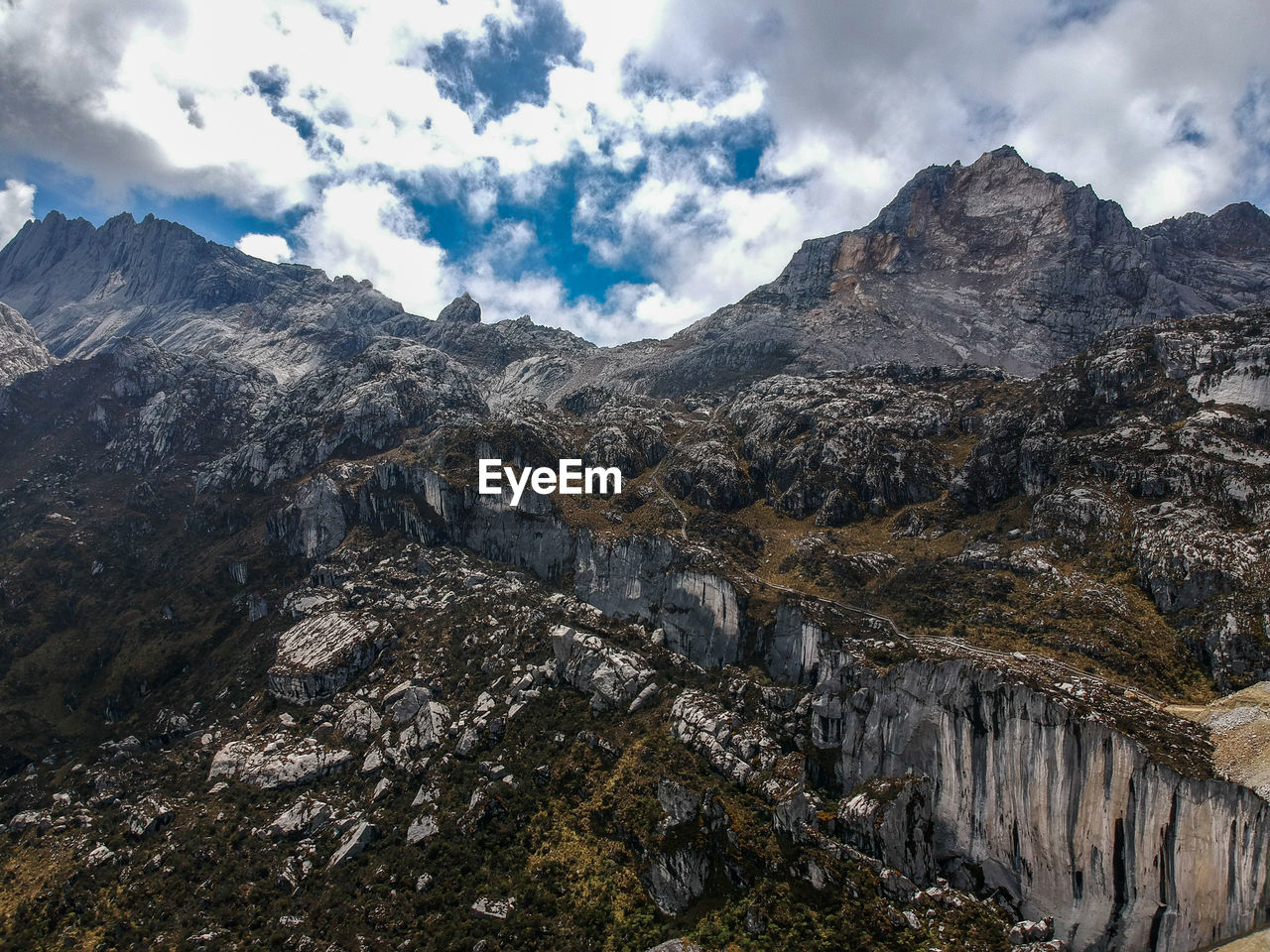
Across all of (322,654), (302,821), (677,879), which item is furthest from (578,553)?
(677,879)

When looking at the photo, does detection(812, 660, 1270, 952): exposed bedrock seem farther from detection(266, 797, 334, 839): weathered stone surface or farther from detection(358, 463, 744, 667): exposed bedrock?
detection(266, 797, 334, 839): weathered stone surface

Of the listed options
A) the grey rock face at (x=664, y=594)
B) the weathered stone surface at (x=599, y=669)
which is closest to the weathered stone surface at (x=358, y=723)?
the weathered stone surface at (x=599, y=669)

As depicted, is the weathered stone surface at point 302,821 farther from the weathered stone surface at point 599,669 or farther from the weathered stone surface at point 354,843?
the weathered stone surface at point 599,669

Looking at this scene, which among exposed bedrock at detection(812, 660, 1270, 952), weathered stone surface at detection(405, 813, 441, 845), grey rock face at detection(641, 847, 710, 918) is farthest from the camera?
weathered stone surface at detection(405, 813, 441, 845)

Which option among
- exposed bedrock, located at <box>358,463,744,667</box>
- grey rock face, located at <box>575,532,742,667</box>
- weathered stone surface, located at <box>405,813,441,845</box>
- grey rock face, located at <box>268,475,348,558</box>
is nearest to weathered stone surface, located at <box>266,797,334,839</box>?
weathered stone surface, located at <box>405,813,441,845</box>

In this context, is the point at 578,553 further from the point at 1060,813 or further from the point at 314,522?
the point at 1060,813

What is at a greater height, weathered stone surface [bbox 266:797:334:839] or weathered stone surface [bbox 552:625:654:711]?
weathered stone surface [bbox 552:625:654:711]

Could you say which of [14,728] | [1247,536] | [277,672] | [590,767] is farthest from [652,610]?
[14,728]
